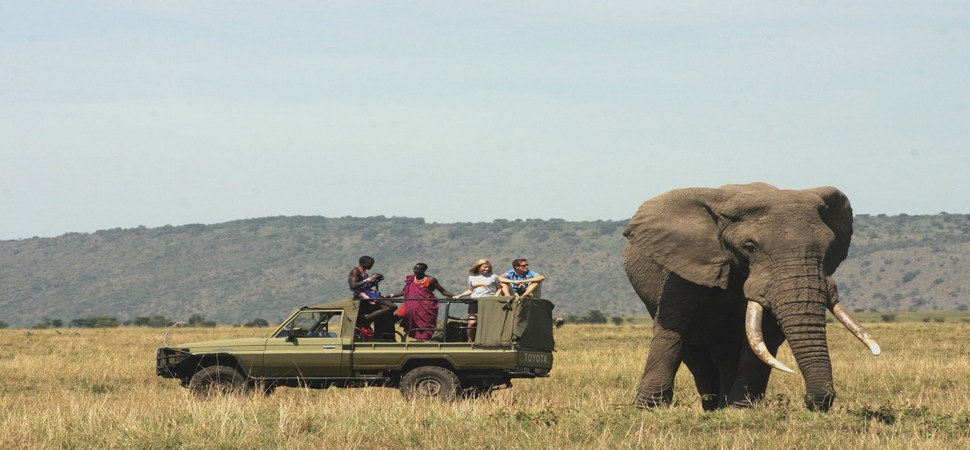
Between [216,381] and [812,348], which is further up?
[812,348]

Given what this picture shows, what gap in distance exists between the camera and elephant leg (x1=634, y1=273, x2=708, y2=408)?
13945 mm

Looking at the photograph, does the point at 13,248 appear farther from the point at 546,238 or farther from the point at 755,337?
the point at 755,337

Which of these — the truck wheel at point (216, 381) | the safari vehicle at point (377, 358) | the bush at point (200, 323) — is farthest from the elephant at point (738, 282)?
the bush at point (200, 323)

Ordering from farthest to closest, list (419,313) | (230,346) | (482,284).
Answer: (482,284)
(419,313)
(230,346)

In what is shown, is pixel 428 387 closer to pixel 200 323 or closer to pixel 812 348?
pixel 812 348

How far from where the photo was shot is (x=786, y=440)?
1055cm

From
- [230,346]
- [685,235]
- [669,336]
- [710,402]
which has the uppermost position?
[685,235]

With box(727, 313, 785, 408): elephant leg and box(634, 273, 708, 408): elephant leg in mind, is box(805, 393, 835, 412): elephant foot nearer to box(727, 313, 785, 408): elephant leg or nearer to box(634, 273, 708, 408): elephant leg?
box(727, 313, 785, 408): elephant leg

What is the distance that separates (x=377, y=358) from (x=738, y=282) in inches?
→ 179

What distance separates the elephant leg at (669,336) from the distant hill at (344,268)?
405 ft

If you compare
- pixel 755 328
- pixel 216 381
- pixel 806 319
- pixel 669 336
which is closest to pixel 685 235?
pixel 669 336

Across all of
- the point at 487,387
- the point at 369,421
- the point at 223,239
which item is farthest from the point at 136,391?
the point at 223,239

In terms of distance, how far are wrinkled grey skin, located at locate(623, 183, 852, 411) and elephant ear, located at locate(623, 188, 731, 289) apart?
0.01 m

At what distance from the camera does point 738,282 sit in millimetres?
13547
